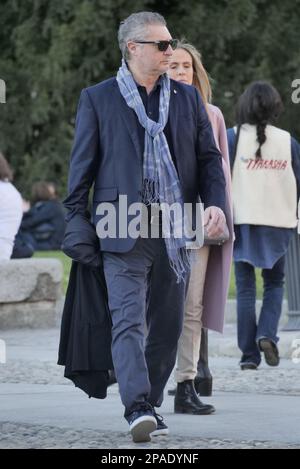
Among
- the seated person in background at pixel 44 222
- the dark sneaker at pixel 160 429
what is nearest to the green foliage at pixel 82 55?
the seated person in background at pixel 44 222

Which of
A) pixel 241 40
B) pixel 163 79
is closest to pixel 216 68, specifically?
pixel 241 40

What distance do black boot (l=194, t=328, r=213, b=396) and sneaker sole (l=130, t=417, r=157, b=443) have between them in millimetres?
1747

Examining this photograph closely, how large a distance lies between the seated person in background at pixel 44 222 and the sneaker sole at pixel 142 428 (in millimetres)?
16339

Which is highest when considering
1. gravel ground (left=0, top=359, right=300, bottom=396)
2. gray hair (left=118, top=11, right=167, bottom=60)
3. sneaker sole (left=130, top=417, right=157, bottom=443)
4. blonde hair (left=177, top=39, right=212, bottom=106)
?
gray hair (left=118, top=11, right=167, bottom=60)

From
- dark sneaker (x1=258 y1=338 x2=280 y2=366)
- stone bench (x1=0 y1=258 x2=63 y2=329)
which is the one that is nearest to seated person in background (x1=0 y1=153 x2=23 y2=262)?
stone bench (x1=0 y1=258 x2=63 y2=329)

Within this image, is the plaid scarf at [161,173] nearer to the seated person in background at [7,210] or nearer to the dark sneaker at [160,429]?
the dark sneaker at [160,429]

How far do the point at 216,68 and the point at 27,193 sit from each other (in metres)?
4.97

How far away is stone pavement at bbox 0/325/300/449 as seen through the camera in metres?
6.04

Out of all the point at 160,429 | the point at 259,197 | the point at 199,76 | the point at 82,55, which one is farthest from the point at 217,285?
the point at 82,55

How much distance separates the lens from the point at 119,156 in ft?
20.4

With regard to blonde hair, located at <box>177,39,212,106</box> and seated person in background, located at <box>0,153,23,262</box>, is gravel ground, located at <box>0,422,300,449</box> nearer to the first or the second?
blonde hair, located at <box>177,39,212,106</box>
